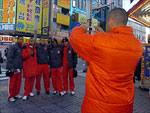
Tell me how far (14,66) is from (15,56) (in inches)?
12.8

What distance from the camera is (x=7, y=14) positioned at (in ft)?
64.7

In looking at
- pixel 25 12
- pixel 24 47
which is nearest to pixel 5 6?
pixel 25 12

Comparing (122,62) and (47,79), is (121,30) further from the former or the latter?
(47,79)

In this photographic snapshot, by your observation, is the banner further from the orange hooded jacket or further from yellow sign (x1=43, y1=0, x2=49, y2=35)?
the orange hooded jacket

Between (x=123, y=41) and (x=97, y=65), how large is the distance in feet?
1.20

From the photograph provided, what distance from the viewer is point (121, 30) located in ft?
4.97

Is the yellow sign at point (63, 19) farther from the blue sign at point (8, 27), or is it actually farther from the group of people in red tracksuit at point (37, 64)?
the group of people in red tracksuit at point (37, 64)

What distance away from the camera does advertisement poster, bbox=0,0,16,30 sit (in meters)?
19.5

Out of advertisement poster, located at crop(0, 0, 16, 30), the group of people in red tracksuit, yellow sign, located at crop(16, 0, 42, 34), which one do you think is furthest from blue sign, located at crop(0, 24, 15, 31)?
the group of people in red tracksuit

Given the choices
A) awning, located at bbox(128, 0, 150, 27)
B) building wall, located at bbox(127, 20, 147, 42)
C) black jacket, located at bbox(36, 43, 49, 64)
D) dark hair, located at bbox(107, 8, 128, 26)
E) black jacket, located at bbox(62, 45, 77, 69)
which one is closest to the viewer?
dark hair, located at bbox(107, 8, 128, 26)

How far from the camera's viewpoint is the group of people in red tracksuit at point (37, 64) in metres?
4.52

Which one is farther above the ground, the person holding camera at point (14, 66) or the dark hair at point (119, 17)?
the dark hair at point (119, 17)

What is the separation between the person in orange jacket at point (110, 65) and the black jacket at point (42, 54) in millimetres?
3751

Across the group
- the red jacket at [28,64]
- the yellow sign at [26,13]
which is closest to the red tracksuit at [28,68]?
the red jacket at [28,64]
